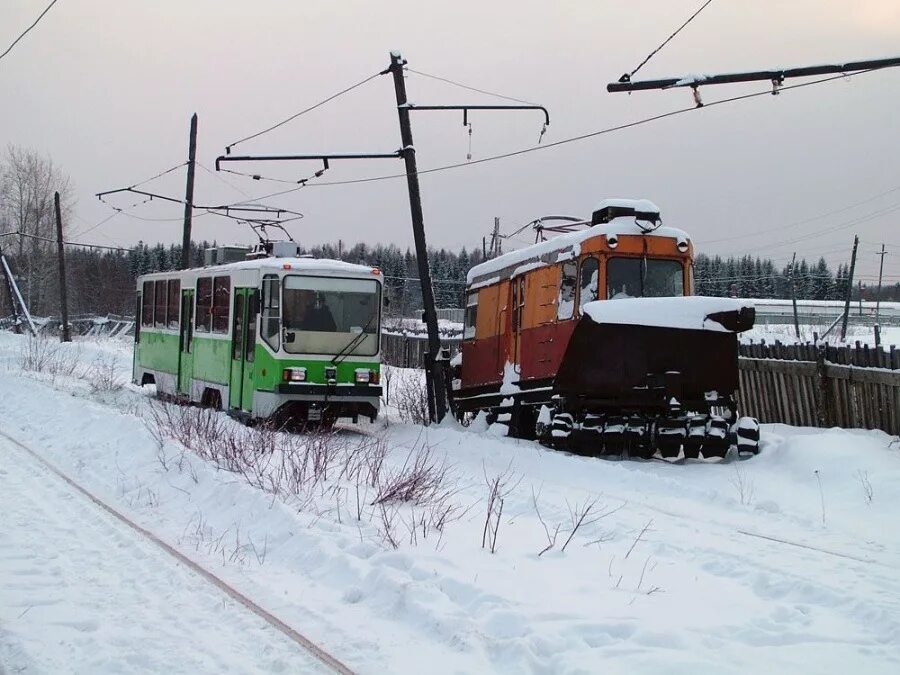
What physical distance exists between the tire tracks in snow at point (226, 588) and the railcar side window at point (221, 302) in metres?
7.67

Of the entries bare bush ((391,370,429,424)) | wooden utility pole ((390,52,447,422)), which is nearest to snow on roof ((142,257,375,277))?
wooden utility pole ((390,52,447,422))

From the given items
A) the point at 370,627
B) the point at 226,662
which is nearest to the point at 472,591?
the point at 370,627

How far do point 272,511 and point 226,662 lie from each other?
336 cm

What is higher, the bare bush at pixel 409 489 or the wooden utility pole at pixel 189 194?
the wooden utility pole at pixel 189 194

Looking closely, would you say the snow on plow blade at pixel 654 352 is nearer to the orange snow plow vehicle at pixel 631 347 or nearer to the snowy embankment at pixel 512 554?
the orange snow plow vehicle at pixel 631 347

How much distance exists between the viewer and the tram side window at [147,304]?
2353 cm

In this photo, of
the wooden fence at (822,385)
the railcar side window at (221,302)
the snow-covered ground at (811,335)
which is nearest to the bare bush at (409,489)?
the wooden fence at (822,385)

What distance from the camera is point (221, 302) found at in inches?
732

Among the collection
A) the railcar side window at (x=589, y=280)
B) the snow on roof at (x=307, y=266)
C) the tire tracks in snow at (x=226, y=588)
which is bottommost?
the tire tracks in snow at (x=226, y=588)

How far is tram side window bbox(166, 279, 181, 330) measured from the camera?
70.4ft

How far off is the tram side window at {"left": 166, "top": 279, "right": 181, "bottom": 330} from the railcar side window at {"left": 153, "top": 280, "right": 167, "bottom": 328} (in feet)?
1.23

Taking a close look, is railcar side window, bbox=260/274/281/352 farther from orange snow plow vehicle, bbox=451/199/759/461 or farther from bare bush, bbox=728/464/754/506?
bare bush, bbox=728/464/754/506

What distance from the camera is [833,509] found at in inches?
391

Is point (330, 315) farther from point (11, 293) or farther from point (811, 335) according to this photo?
point (11, 293)
